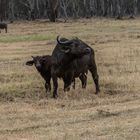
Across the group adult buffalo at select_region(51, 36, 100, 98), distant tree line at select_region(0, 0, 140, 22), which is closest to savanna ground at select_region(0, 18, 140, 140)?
adult buffalo at select_region(51, 36, 100, 98)

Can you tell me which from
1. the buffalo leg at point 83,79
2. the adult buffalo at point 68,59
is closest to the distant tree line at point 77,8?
the buffalo leg at point 83,79

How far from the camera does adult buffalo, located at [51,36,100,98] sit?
561 inches

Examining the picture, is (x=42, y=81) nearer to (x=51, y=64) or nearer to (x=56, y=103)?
(x=51, y=64)

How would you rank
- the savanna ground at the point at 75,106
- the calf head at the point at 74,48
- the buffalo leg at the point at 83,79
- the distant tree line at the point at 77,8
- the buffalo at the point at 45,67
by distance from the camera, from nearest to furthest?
the savanna ground at the point at 75,106 → the calf head at the point at 74,48 → the buffalo at the point at 45,67 → the buffalo leg at the point at 83,79 → the distant tree line at the point at 77,8

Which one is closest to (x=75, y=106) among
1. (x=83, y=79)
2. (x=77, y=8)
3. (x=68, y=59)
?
(x=68, y=59)

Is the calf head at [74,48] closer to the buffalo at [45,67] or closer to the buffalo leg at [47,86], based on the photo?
the buffalo at [45,67]

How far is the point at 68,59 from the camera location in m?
14.5

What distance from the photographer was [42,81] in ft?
54.8

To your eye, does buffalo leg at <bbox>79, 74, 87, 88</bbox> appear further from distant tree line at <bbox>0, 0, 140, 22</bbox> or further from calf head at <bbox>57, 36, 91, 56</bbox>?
distant tree line at <bbox>0, 0, 140, 22</bbox>

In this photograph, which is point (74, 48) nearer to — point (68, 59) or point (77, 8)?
point (68, 59)

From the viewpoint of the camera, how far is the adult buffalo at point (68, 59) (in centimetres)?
1426

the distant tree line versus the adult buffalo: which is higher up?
the adult buffalo

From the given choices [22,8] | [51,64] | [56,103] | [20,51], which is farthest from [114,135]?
[22,8]

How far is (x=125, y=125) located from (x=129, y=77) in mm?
6421
